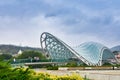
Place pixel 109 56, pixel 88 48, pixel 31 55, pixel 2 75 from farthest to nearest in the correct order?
pixel 31 55 < pixel 109 56 < pixel 88 48 < pixel 2 75

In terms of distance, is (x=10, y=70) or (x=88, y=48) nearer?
(x=10, y=70)

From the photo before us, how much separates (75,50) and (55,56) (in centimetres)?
1197

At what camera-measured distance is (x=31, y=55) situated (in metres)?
177

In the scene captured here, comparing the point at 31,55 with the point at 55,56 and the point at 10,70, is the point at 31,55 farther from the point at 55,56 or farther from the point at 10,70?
the point at 10,70

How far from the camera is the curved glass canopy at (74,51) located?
13462cm

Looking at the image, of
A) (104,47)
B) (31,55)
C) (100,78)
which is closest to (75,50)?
(104,47)

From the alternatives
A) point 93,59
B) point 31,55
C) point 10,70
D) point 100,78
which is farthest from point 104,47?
point 10,70

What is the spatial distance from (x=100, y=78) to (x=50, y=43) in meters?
107

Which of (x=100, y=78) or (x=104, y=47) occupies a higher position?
(x=104, y=47)

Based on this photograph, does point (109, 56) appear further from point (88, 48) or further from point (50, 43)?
point (50, 43)

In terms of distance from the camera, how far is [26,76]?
28.3 feet

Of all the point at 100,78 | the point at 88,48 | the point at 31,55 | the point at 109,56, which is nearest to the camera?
the point at 100,78

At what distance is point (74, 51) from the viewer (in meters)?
135

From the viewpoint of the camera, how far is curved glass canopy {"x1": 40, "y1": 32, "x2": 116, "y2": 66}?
13462cm
